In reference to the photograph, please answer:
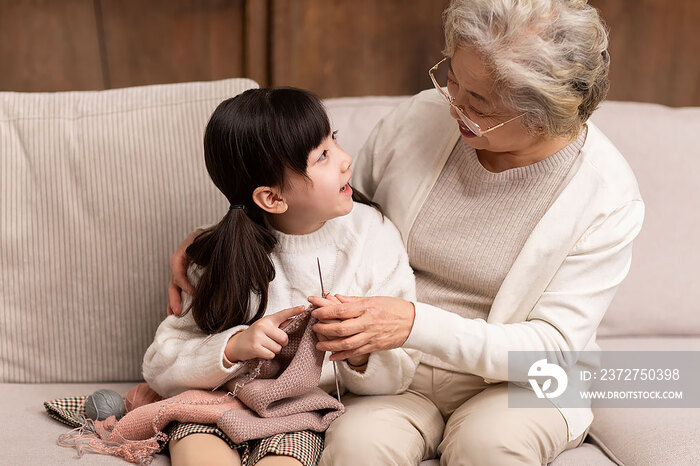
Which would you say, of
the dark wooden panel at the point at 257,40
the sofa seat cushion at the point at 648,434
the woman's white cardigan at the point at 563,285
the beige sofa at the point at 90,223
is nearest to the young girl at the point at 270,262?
the woman's white cardigan at the point at 563,285

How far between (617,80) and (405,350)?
160 cm

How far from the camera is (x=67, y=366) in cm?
185

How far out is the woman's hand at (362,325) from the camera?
55.1 inches

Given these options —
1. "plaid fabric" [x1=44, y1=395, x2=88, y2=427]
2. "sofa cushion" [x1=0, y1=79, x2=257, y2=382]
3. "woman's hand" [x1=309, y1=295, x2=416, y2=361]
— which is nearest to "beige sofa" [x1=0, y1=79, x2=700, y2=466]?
"sofa cushion" [x1=0, y1=79, x2=257, y2=382]

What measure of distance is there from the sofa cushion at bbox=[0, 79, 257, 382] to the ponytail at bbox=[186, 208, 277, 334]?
326mm

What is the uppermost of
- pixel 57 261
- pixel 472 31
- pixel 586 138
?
pixel 472 31

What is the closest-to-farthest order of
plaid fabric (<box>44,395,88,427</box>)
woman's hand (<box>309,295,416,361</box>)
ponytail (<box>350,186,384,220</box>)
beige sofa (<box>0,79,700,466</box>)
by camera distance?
woman's hand (<box>309,295,416,361</box>), plaid fabric (<box>44,395,88,427</box>), ponytail (<box>350,186,384,220</box>), beige sofa (<box>0,79,700,466</box>)

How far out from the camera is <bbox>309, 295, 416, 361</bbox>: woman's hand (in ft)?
4.59

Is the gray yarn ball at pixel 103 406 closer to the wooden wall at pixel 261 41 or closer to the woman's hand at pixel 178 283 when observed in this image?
the woman's hand at pixel 178 283

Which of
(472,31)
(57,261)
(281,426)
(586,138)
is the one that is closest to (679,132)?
(586,138)

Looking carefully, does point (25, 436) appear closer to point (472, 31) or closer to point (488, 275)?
point (488, 275)

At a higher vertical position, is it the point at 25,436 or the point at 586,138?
the point at 586,138

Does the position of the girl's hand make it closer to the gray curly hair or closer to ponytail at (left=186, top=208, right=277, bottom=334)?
ponytail at (left=186, top=208, right=277, bottom=334)

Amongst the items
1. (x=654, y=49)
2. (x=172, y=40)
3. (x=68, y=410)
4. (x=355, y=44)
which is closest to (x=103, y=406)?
(x=68, y=410)
